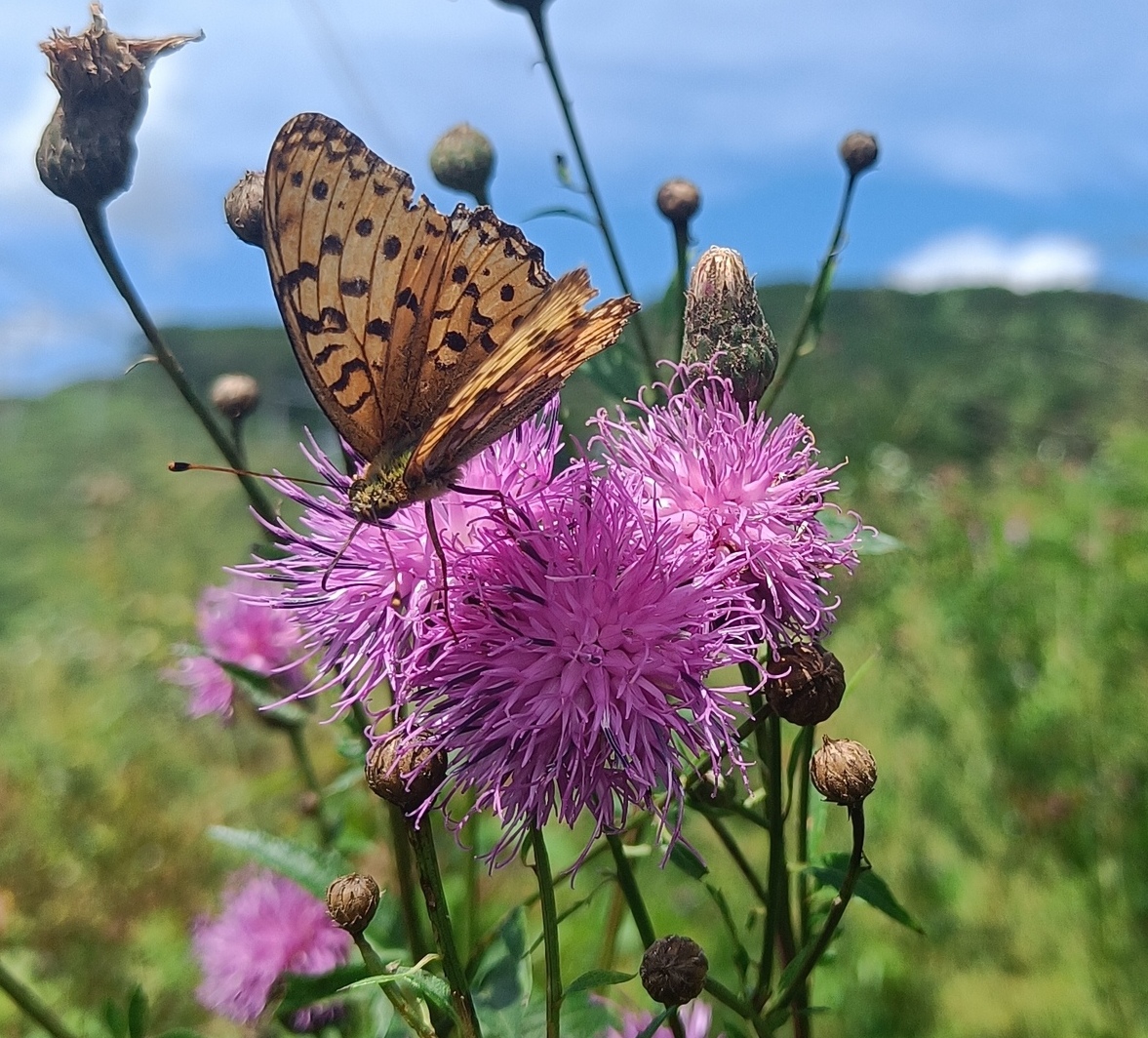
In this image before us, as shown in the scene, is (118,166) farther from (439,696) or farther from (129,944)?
(129,944)

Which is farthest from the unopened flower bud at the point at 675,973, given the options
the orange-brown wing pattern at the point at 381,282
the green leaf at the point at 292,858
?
the orange-brown wing pattern at the point at 381,282

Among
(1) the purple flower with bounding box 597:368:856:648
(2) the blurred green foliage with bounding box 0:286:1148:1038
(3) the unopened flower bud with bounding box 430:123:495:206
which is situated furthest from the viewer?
(2) the blurred green foliage with bounding box 0:286:1148:1038

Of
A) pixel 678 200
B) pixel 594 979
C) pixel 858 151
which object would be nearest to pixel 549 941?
pixel 594 979

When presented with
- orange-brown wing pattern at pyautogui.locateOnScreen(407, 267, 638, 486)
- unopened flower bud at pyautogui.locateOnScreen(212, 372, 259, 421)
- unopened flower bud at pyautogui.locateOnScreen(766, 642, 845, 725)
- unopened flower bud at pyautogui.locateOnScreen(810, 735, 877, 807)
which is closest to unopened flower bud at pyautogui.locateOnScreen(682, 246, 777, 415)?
orange-brown wing pattern at pyautogui.locateOnScreen(407, 267, 638, 486)

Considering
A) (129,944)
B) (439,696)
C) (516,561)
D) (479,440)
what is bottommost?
(129,944)

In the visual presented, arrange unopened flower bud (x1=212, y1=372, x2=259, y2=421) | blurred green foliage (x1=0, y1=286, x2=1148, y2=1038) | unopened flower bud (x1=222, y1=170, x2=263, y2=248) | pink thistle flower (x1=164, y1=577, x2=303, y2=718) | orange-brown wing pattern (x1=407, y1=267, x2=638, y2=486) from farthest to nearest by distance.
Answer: blurred green foliage (x1=0, y1=286, x2=1148, y2=1038)
pink thistle flower (x1=164, y1=577, x2=303, y2=718)
unopened flower bud (x1=212, y1=372, x2=259, y2=421)
unopened flower bud (x1=222, y1=170, x2=263, y2=248)
orange-brown wing pattern (x1=407, y1=267, x2=638, y2=486)

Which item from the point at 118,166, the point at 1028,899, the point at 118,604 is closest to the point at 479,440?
the point at 118,166

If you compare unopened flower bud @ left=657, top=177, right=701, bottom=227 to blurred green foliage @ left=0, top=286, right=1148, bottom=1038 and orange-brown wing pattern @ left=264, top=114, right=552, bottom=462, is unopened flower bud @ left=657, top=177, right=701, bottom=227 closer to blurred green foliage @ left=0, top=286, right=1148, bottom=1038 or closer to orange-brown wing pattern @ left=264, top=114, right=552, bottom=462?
blurred green foliage @ left=0, top=286, right=1148, bottom=1038
